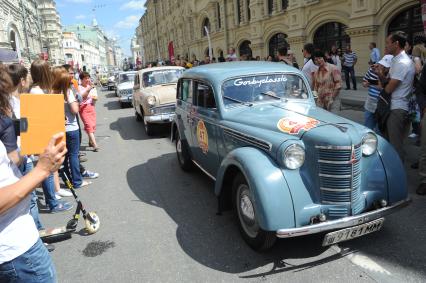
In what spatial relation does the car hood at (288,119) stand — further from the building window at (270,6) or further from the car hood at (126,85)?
the building window at (270,6)

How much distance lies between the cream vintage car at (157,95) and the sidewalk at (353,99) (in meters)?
5.19

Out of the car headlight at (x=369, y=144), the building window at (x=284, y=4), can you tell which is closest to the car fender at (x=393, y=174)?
the car headlight at (x=369, y=144)

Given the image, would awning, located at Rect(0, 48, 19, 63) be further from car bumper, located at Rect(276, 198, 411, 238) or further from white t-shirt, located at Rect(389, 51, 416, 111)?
white t-shirt, located at Rect(389, 51, 416, 111)

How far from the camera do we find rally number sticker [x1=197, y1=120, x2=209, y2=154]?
16.0 feet

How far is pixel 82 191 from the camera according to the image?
583 centimetres

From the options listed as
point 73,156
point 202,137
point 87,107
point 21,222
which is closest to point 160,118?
point 87,107

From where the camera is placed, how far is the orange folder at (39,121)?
6.57 feet

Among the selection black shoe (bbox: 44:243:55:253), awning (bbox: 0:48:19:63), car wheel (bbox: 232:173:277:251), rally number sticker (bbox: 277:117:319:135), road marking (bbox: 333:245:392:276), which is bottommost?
road marking (bbox: 333:245:392:276)

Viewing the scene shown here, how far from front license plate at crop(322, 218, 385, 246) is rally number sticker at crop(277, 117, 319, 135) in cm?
98

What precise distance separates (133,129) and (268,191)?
8591mm

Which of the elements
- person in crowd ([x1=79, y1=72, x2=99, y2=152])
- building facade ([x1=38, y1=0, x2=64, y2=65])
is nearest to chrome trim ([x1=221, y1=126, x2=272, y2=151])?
person in crowd ([x1=79, y1=72, x2=99, y2=152])

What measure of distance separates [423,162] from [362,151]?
1.83m

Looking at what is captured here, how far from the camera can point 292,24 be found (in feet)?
64.3

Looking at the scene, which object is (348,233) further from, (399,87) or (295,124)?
(399,87)
